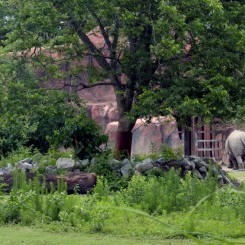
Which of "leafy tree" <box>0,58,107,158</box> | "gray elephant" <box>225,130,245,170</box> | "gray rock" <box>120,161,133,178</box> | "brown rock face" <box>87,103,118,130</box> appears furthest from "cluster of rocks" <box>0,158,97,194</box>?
"brown rock face" <box>87,103,118,130</box>

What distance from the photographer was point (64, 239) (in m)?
7.21

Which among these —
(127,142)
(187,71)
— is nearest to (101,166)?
(127,142)

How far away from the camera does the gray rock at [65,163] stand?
1423cm

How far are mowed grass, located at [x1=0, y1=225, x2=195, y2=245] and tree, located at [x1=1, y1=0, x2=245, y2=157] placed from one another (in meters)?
5.12

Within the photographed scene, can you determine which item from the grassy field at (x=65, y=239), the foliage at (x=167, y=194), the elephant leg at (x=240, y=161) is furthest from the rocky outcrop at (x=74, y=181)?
the elephant leg at (x=240, y=161)

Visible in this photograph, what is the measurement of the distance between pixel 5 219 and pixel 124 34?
6.36 metres

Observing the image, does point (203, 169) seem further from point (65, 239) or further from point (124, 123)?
point (65, 239)

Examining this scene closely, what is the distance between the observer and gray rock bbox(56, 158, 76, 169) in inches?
560

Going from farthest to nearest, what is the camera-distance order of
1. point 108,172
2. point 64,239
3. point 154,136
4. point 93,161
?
point 154,136
point 93,161
point 108,172
point 64,239

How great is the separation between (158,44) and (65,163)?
336 centimetres

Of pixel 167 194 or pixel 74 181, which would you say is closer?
pixel 167 194

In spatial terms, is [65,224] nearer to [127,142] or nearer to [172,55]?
[172,55]

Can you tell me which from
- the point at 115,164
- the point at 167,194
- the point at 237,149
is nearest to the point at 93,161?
the point at 115,164

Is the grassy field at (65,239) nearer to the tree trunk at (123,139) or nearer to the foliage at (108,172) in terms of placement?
the foliage at (108,172)
